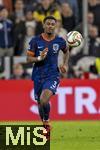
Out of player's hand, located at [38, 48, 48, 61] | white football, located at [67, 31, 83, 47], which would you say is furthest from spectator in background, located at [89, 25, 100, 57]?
player's hand, located at [38, 48, 48, 61]

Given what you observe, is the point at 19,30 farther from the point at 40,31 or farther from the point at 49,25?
the point at 49,25

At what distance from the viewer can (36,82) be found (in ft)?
45.9

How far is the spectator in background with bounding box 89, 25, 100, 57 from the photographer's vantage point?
20.4 m

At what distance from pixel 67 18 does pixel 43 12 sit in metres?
0.73

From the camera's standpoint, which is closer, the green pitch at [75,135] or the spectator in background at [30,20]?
the green pitch at [75,135]

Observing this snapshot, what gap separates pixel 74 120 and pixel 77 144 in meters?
5.41

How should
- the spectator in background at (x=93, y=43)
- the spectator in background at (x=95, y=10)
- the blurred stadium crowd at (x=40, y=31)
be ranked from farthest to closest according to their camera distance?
the spectator in background at (x=95, y=10) < the spectator in background at (x=93, y=43) < the blurred stadium crowd at (x=40, y=31)

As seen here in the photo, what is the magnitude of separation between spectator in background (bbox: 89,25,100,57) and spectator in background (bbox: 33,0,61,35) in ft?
3.54

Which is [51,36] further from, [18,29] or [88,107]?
[18,29]

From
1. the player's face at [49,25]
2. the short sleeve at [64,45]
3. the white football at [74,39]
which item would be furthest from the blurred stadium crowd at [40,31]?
the player's face at [49,25]

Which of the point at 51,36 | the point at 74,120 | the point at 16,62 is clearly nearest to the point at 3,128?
the point at 51,36

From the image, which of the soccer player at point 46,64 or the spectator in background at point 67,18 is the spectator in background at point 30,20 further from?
the soccer player at point 46,64

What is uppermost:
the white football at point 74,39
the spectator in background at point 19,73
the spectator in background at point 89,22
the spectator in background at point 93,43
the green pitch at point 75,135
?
the white football at point 74,39

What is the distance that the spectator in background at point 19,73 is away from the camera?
19.8 m
